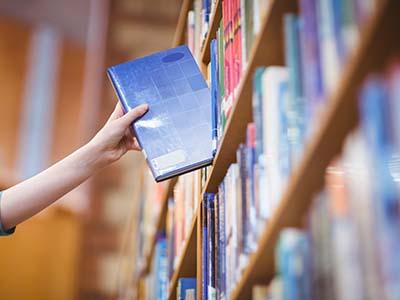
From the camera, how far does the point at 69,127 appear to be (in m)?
5.79

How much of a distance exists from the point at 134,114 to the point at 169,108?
91 mm

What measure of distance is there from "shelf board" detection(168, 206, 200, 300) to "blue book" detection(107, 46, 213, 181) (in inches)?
12.0

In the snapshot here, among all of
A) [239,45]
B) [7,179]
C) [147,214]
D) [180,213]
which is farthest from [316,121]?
[7,179]

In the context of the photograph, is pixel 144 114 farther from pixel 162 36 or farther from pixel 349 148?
pixel 162 36

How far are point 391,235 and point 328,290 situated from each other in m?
0.15

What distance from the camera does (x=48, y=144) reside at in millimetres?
5707

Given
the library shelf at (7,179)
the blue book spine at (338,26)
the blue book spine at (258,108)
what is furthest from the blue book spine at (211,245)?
the library shelf at (7,179)

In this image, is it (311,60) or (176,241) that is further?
(176,241)

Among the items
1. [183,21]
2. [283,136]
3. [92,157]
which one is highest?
[183,21]

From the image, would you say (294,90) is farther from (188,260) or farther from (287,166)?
(188,260)

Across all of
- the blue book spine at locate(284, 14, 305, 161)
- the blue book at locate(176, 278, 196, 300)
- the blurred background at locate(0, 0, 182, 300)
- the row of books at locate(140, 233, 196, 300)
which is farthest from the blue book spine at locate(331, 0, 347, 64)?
the blurred background at locate(0, 0, 182, 300)

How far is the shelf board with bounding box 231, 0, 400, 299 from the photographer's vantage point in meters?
0.77

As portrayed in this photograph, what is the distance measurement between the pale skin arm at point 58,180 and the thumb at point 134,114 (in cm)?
8

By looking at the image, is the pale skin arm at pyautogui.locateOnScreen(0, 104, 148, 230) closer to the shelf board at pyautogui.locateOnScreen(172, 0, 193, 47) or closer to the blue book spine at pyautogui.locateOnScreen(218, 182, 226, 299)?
the blue book spine at pyautogui.locateOnScreen(218, 182, 226, 299)
